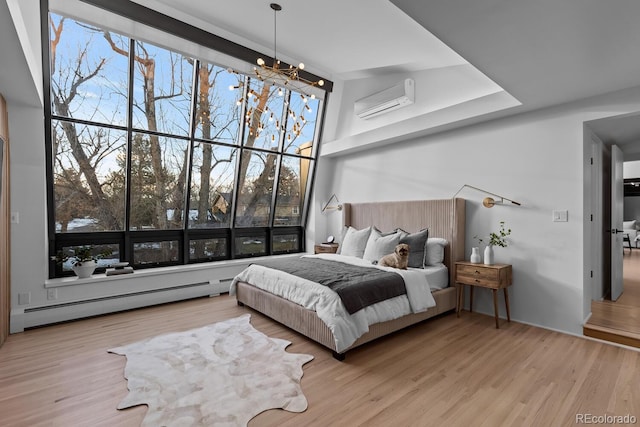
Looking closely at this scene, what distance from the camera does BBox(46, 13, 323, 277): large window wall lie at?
3.77m

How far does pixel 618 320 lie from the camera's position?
11.0 ft

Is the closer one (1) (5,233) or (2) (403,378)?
(2) (403,378)

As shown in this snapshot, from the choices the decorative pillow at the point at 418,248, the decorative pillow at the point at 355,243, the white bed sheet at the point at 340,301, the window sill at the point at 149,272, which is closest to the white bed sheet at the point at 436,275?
the white bed sheet at the point at 340,301

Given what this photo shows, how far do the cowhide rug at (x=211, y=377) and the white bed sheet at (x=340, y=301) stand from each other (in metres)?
0.42

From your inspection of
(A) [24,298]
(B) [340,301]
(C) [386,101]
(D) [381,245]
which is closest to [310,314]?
(B) [340,301]

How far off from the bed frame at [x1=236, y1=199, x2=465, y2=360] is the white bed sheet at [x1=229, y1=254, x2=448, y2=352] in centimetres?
9

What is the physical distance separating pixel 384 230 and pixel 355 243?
574mm

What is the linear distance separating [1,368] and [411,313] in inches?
145

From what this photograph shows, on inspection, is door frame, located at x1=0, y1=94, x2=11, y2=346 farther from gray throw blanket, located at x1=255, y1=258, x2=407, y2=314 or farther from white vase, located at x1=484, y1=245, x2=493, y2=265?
white vase, located at x1=484, y1=245, x2=493, y2=265

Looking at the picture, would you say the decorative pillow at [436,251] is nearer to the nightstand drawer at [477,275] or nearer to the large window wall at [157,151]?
the nightstand drawer at [477,275]

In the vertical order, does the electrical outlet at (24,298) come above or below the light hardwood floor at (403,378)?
above

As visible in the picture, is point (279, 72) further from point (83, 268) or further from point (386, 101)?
point (83, 268)

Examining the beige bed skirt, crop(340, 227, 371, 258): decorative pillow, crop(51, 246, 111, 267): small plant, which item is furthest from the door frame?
crop(340, 227, 371, 258): decorative pillow

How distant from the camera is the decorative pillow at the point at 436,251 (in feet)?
13.6
